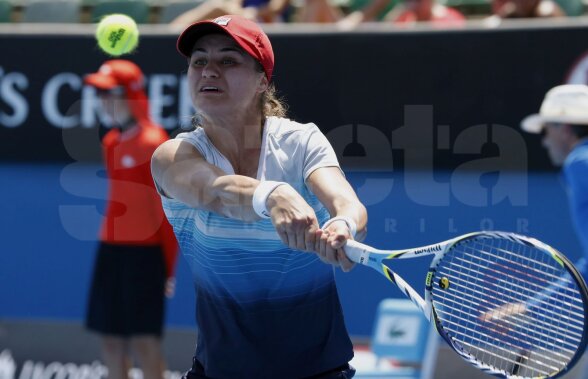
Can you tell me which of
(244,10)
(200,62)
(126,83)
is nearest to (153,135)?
(126,83)

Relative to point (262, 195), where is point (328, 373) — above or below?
below

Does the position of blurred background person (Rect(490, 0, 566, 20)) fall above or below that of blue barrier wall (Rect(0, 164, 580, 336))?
above

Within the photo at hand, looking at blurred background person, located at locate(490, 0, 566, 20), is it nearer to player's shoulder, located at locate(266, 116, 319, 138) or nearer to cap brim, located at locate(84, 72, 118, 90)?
cap brim, located at locate(84, 72, 118, 90)

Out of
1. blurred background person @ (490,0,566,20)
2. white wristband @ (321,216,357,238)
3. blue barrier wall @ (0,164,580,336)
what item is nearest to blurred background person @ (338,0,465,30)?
blurred background person @ (490,0,566,20)

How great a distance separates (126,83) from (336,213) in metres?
3.16

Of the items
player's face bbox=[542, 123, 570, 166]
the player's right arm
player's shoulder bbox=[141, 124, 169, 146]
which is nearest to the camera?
the player's right arm

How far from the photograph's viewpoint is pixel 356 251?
2750 mm

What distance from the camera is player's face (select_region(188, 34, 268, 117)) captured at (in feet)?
9.61

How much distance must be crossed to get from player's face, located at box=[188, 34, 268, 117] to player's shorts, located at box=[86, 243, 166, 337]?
274 cm

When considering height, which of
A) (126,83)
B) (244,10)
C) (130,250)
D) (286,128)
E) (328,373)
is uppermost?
(244,10)

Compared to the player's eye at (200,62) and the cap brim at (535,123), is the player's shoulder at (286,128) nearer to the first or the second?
the player's eye at (200,62)

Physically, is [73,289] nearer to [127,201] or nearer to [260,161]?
[127,201]

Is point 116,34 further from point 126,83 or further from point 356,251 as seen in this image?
point 356,251

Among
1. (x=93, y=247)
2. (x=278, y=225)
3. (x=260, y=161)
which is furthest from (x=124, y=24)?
(x=93, y=247)
